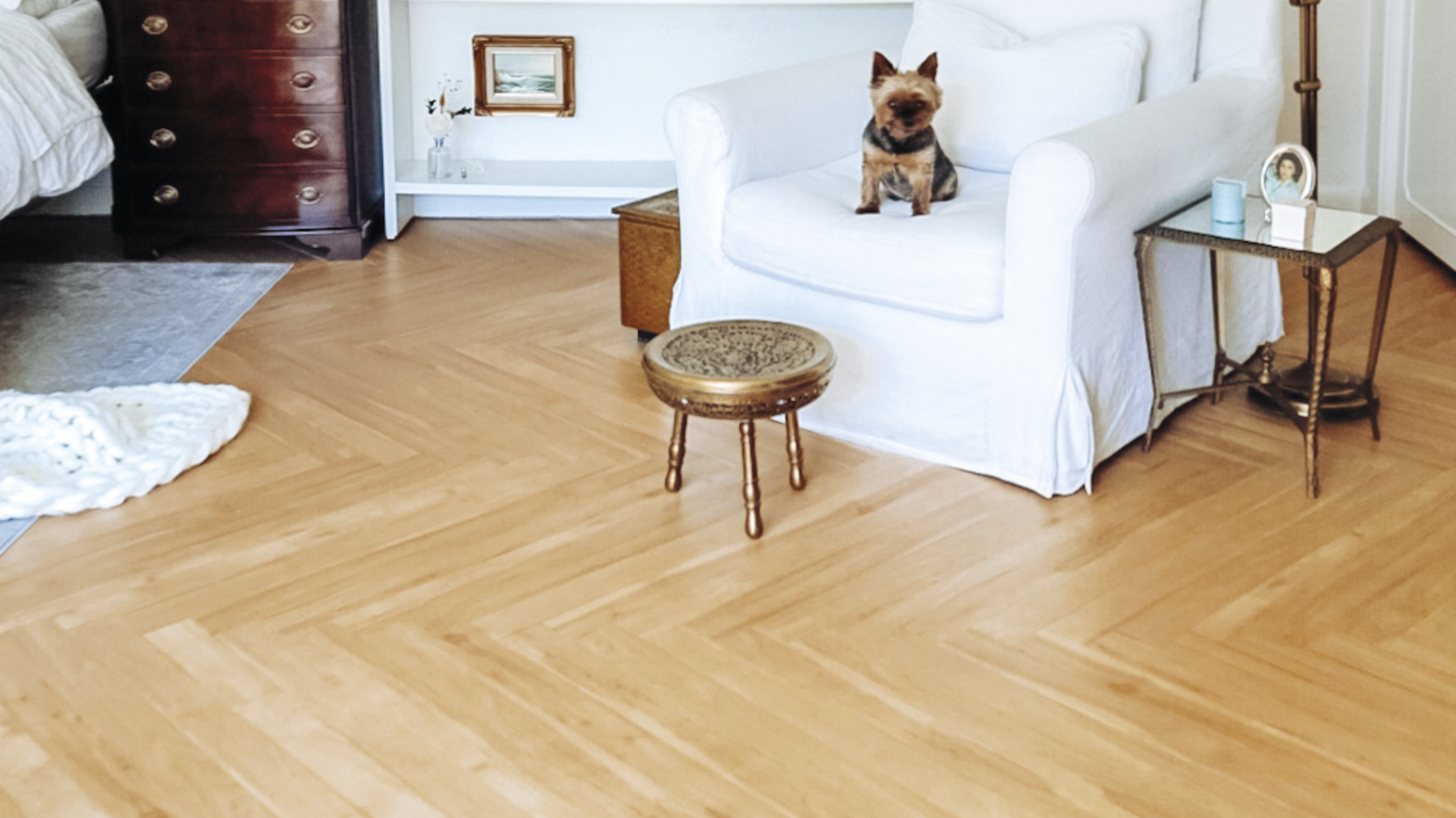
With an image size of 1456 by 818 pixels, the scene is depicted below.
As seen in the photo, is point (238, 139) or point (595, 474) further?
point (238, 139)

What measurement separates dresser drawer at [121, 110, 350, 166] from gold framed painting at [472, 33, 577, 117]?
0.59 meters

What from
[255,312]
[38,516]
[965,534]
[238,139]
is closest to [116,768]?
[38,516]

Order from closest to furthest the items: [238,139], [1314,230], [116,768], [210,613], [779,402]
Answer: [116,768], [210,613], [779,402], [1314,230], [238,139]

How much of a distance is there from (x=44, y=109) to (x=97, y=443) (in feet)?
3.47

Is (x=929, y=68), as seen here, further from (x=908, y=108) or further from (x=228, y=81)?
(x=228, y=81)

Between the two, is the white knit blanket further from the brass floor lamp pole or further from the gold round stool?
the brass floor lamp pole

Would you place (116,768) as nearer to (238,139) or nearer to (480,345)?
(480,345)

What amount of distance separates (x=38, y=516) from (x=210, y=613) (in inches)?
20.3

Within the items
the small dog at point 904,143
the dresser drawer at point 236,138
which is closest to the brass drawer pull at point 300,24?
the dresser drawer at point 236,138

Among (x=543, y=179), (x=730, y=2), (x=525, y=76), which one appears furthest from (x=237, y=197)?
(x=730, y=2)

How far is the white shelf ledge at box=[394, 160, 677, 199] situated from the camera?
4.20 meters

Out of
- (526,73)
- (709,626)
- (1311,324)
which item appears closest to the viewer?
(709,626)

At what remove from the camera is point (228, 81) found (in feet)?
12.7

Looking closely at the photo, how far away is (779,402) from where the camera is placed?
7.81 ft
